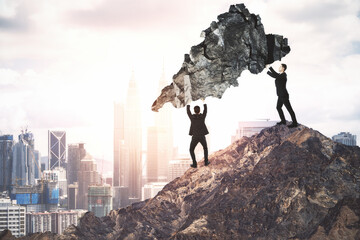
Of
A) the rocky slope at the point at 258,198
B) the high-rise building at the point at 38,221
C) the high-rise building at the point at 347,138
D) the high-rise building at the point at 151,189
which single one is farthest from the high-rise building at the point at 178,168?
the rocky slope at the point at 258,198

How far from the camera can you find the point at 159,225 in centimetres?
5431

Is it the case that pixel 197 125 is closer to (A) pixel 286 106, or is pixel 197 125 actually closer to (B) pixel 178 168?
(A) pixel 286 106

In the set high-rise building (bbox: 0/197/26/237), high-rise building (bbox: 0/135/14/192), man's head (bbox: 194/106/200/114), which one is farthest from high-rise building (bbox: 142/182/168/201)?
man's head (bbox: 194/106/200/114)

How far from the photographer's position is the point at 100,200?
176 m

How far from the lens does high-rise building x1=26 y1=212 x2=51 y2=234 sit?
460ft

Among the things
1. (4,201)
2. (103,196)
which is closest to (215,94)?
(4,201)

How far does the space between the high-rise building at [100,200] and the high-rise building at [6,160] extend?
2746 cm

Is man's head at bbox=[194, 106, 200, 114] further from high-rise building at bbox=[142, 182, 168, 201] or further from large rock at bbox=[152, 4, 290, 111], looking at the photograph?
high-rise building at bbox=[142, 182, 168, 201]

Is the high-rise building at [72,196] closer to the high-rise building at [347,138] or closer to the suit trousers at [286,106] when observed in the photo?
the high-rise building at [347,138]

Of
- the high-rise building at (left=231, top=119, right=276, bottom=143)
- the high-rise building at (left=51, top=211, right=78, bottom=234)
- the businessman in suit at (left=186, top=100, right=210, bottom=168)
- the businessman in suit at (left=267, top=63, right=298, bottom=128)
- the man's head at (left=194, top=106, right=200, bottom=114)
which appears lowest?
the high-rise building at (left=51, top=211, right=78, bottom=234)

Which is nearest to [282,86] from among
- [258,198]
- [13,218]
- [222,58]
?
[222,58]

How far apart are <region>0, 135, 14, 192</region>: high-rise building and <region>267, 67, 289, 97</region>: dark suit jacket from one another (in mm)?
167632

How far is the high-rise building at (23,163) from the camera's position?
18175 centimetres

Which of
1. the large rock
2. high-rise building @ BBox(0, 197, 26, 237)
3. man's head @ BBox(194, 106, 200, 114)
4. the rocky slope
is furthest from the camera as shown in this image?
high-rise building @ BBox(0, 197, 26, 237)
